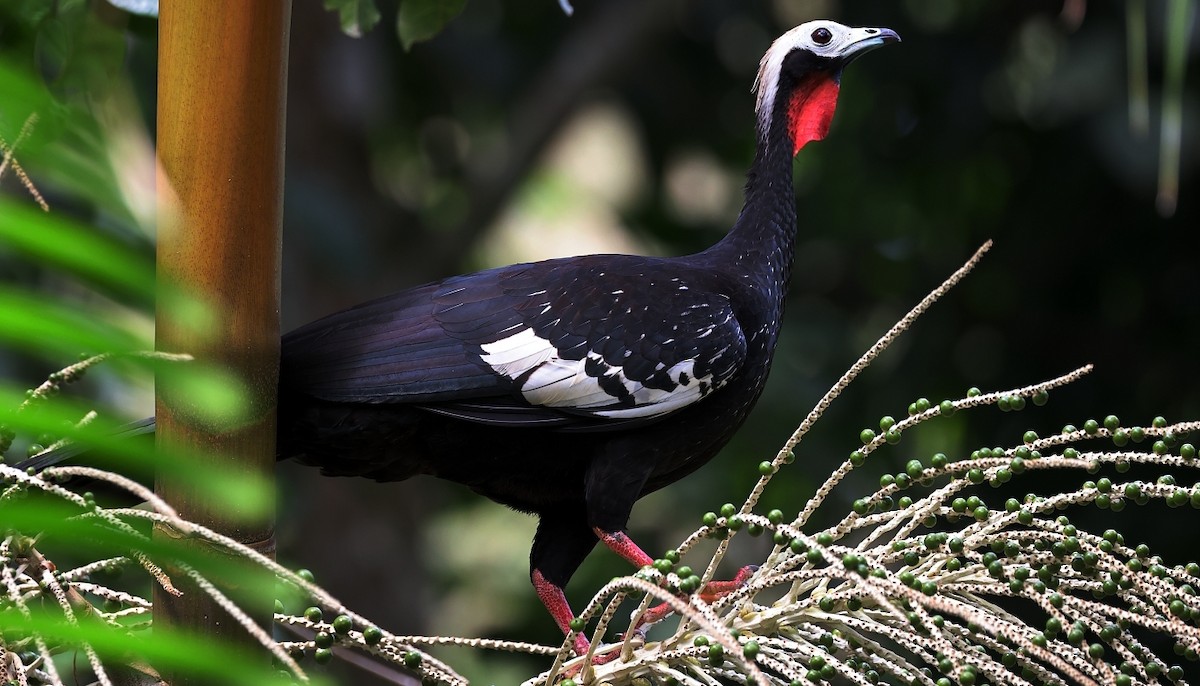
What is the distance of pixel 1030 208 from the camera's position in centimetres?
391

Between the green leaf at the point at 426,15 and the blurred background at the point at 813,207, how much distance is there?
191cm

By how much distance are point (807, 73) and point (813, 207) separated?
2.15 m

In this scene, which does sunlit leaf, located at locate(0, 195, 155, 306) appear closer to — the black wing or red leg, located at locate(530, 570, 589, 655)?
the black wing

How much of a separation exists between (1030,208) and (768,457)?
43.1 inches

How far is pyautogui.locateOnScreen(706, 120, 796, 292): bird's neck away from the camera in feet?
6.79

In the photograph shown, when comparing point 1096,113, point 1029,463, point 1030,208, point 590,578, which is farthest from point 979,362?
point 1029,463

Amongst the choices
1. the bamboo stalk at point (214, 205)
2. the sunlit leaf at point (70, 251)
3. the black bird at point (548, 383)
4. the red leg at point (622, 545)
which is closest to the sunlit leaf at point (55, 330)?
the sunlit leaf at point (70, 251)

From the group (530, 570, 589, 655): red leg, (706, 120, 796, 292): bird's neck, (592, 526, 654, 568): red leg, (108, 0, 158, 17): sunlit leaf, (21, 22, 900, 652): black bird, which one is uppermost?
(108, 0, 158, 17): sunlit leaf

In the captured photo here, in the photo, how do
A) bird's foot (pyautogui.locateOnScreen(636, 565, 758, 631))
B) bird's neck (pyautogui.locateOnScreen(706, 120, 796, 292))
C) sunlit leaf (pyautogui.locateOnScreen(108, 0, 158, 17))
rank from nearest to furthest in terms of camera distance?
bird's foot (pyautogui.locateOnScreen(636, 565, 758, 631)) → sunlit leaf (pyautogui.locateOnScreen(108, 0, 158, 17)) → bird's neck (pyautogui.locateOnScreen(706, 120, 796, 292))

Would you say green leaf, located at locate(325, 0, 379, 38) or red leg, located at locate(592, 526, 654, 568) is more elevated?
green leaf, located at locate(325, 0, 379, 38)

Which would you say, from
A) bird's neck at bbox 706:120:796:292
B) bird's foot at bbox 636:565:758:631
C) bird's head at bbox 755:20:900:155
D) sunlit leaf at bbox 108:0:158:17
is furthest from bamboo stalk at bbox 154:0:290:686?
bird's head at bbox 755:20:900:155

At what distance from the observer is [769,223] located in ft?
6.86

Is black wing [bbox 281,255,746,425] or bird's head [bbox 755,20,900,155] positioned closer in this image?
black wing [bbox 281,255,746,425]

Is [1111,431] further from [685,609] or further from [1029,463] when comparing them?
[685,609]
